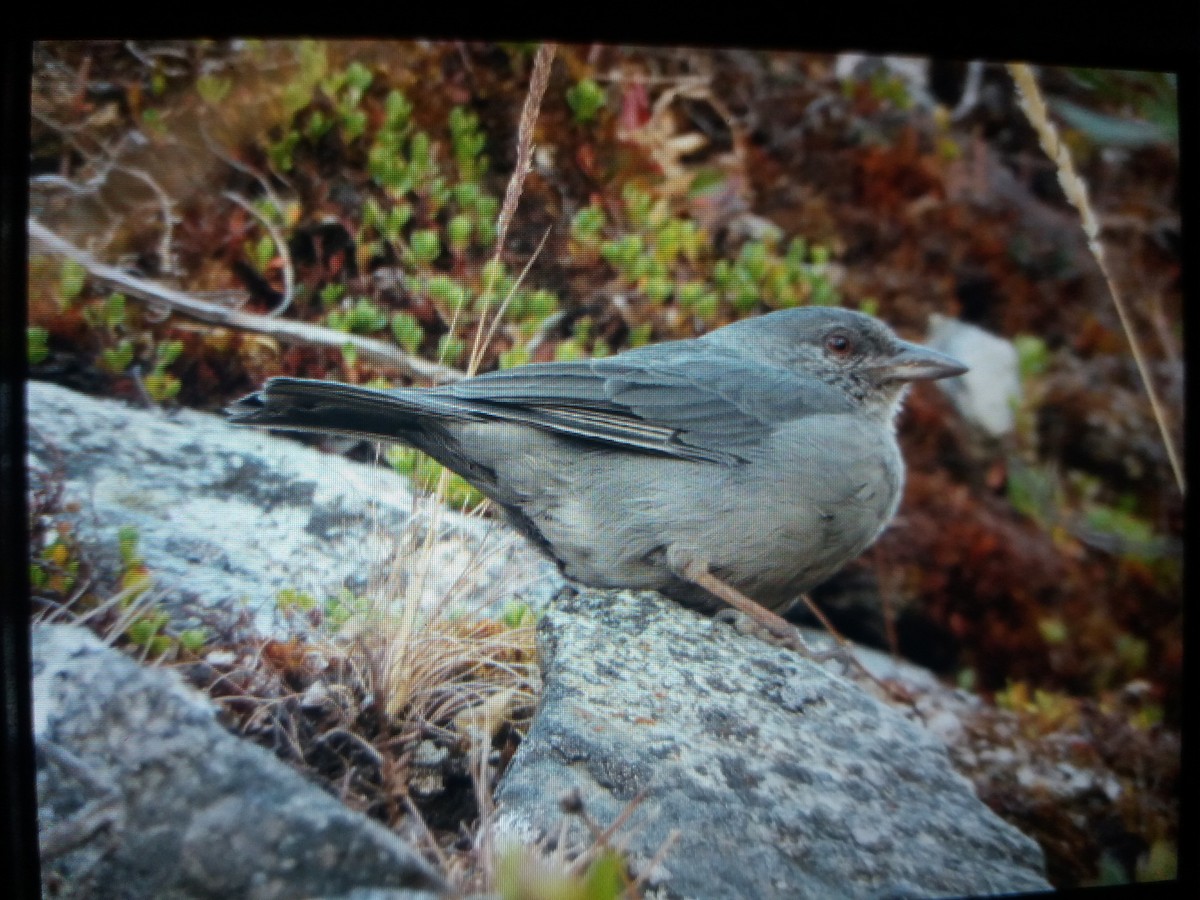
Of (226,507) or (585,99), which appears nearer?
(226,507)

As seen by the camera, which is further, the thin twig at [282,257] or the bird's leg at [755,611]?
the bird's leg at [755,611]

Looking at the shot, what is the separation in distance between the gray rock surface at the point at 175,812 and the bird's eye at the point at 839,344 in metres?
1.58

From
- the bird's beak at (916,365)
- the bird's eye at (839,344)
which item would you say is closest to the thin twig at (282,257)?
the bird's eye at (839,344)

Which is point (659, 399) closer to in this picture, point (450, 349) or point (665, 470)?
point (665, 470)

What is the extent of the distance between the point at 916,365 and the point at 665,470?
0.74 m

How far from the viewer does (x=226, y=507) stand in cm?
213

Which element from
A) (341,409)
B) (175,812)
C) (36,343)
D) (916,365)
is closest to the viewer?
(175,812)

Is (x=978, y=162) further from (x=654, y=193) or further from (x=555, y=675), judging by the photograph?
(x=555, y=675)

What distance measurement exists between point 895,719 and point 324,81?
77.2 inches

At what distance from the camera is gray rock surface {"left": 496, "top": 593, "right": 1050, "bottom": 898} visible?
1.96 m

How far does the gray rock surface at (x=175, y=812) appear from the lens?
1.80 meters

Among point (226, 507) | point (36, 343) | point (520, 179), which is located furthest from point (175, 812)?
point (520, 179)

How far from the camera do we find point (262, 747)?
1.89 meters

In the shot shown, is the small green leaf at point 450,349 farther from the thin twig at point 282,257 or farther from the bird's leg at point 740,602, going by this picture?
the bird's leg at point 740,602
